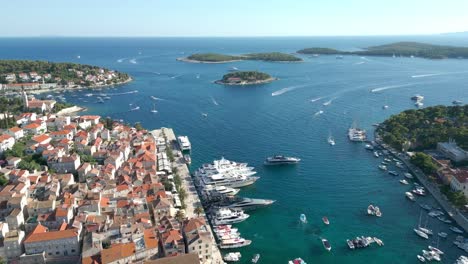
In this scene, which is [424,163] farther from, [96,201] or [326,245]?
[96,201]

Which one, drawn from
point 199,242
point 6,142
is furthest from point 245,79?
point 199,242

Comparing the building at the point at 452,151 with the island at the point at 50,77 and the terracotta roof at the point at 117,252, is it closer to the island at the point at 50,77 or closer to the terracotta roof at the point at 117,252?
the terracotta roof at the point at 117,252

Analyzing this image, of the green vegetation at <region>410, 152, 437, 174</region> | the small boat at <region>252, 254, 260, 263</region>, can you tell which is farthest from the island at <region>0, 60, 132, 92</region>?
the small boat at <region>252, 254, 260, 263</region>

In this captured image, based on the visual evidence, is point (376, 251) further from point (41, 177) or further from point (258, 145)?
point (41, 177)

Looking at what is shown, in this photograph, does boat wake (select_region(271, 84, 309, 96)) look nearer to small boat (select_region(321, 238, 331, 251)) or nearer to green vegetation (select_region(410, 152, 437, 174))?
green vegetation (select_region(410, 152, 437, 174))

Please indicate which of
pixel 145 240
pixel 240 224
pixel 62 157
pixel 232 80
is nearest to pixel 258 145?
pixel 240 224
